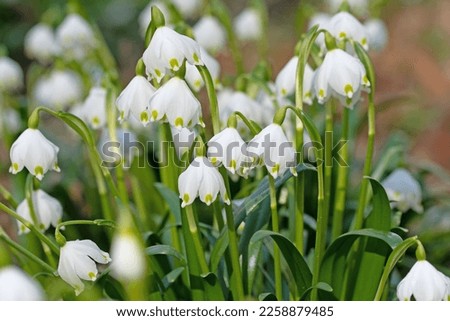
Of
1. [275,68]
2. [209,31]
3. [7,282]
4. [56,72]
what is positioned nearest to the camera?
[7,282]

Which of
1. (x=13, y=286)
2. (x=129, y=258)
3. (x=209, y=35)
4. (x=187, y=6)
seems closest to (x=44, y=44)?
(x=187, y=6)

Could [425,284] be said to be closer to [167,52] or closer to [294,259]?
[294,259]

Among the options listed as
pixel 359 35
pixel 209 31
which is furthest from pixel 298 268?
pixel 209 31

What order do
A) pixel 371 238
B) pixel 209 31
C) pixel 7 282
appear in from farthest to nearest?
pixel 209 31, pixel 371 238, pixel 7 282

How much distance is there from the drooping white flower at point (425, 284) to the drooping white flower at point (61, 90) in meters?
1.78

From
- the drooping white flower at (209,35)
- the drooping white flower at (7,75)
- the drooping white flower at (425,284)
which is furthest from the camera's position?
the drooping white flower at (7,75)

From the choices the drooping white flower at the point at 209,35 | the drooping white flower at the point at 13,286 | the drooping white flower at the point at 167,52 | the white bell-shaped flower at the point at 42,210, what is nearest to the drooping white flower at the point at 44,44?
the drooping white flower at the point at 209,35

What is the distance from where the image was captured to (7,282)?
134 centimetres

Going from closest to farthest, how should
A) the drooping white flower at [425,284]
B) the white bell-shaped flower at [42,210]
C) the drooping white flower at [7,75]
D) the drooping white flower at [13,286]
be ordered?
the drooping white flower at [13,286], the drooping white flower at [425,284], the white bell-shaped flower at [42,210], the drooping white flower at [7,75]

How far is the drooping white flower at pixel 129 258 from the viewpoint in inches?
32.2

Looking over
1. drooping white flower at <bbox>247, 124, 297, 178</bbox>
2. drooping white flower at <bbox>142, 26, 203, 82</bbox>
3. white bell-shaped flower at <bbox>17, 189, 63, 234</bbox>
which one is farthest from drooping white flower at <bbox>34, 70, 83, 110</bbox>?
drooping white flower at <bbox>247, 124, 297, 178</bbox>

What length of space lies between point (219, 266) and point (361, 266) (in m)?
0.36

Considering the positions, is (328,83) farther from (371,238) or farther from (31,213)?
(31,213)

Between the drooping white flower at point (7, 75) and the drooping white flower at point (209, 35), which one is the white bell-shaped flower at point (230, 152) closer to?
the drooping white flower at point (209, 35)
